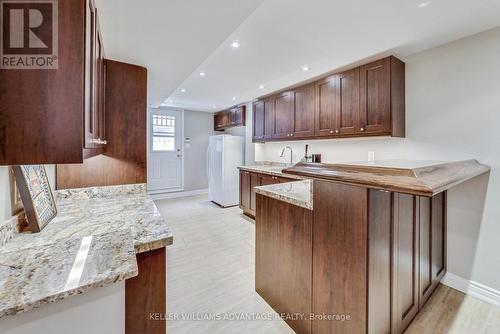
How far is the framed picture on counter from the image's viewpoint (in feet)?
3.57

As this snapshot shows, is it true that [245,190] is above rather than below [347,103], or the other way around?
below

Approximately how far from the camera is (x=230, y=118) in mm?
5520

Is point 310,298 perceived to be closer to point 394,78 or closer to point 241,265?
point 241,265

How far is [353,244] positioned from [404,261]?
562 mm

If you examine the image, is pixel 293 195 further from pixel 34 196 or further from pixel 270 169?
pixel 270 169

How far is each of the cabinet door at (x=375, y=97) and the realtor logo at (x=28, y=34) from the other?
264 centimetres

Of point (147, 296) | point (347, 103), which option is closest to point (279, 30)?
point (347, 103)

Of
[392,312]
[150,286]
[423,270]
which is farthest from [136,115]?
[423,270]

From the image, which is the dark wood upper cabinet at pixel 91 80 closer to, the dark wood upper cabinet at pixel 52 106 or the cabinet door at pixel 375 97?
the dark wood upper cabinet at pixel 52 106

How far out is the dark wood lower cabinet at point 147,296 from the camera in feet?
3.43

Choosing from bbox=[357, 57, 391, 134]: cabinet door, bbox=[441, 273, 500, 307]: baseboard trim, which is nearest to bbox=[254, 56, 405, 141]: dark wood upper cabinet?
bbox=[357, 57, 391, 134]: cabinet door

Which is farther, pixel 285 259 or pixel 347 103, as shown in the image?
pixel 347 103

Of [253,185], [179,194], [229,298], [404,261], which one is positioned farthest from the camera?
[179,194]

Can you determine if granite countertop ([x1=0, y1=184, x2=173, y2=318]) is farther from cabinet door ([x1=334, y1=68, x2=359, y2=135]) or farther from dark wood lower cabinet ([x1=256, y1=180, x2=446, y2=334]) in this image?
cabinet door ([x1=334, y1=68, x2=359, y2=135])
